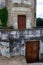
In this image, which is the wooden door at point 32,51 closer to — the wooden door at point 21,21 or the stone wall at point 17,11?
the stone wall at point 17,11

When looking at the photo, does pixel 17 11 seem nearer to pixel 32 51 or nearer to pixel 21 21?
pixel 21 21

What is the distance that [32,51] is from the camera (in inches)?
720

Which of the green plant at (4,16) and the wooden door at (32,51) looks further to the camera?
the green plant at (4,16)

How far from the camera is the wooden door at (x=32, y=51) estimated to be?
18.1 metres

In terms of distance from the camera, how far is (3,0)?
22953mm

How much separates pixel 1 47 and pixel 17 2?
9.21m

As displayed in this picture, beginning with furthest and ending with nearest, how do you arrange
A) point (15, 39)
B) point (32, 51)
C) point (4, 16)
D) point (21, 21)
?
point (21, 21), point (4, 16), point (32, 51), point (15, 39)

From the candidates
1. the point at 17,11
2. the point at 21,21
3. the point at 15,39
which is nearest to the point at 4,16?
the point at 17,11

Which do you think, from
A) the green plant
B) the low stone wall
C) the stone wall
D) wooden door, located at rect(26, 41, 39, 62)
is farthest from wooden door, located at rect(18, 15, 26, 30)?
the low stone wall

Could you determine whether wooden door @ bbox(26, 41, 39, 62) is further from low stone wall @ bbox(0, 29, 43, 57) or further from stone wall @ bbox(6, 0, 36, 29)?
stone wall @ bbox(6, 0, 36, 29)

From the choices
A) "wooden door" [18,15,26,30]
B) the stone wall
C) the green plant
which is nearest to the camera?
the green plant

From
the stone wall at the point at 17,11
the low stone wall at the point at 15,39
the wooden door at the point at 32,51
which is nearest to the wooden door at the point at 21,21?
the stone wall at the point at 17,11

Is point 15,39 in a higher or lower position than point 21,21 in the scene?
lower

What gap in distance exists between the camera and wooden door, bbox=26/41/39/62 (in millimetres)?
18109
